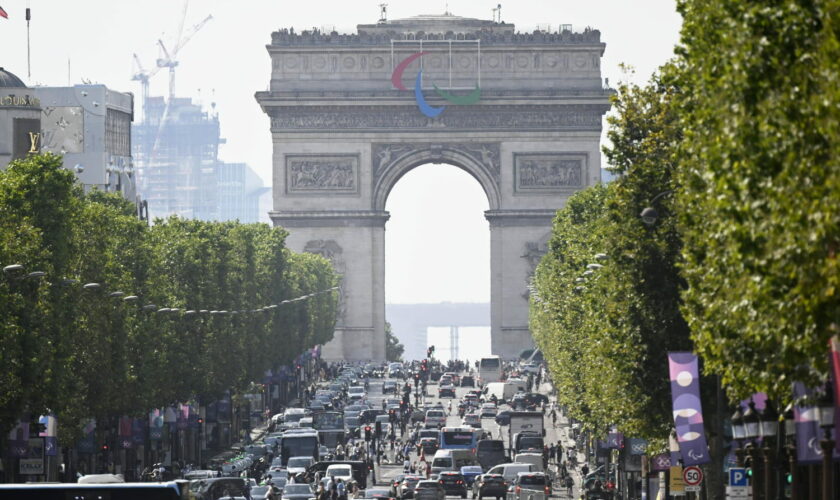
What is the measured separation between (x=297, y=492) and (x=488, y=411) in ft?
184

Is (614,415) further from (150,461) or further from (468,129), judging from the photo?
(468,129)

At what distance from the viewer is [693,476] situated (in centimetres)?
4431

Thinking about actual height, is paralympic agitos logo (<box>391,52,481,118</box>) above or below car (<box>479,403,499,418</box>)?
above

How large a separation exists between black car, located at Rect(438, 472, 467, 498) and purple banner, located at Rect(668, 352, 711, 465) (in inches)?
1482

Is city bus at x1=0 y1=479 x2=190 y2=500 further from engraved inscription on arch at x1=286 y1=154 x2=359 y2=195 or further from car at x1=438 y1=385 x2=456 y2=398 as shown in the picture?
engraved inscription on arch at x1=286 y1=154 x2=359 y2=195

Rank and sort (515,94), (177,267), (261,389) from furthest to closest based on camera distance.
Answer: (515,94)
(261,389)
(177,267)

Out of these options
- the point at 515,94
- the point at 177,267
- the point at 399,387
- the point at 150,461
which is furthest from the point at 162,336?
the point at 515,94

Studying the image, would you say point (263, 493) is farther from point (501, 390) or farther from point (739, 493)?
point (501, 390)

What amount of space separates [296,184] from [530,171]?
1950cm

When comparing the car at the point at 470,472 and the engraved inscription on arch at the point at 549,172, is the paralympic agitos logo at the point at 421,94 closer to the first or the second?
the engraved inscription on arch at the point at 549,172

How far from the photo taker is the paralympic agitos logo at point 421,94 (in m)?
166

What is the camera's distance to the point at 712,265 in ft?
107

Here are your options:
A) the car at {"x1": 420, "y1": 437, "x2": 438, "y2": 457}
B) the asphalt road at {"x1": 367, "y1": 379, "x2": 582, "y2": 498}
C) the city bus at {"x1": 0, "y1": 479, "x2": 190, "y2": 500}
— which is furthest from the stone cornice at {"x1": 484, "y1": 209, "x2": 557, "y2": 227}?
the city bus at {"x1": 0, "y1": 479, "x2": 190, "y2": 500}

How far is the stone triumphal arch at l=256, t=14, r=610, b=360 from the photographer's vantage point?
168m
